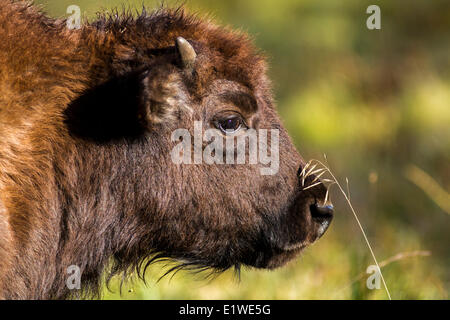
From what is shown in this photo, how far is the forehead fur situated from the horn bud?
0.30 feet

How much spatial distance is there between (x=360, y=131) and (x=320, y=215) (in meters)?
7.13

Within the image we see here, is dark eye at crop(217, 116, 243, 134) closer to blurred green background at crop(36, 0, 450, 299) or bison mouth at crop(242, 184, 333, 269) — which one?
bison mouth at crop(242, 184, 333, 269)

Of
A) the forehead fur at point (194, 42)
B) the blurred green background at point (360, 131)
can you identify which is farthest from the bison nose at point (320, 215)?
the forehead fur at point (194, 42)

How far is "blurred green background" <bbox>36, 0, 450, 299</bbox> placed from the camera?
22.2 ft

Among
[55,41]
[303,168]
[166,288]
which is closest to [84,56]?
[55,41]

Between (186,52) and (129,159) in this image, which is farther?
(129,159)

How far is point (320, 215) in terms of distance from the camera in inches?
210

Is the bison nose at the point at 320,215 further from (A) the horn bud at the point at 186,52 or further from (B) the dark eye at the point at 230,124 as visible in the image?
(A) the horn bud at the point at 186,52

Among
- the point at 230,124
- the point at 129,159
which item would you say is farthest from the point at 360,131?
the point at 129,159

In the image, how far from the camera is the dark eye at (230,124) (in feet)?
16.8

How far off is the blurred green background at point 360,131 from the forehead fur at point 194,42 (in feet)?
1.90

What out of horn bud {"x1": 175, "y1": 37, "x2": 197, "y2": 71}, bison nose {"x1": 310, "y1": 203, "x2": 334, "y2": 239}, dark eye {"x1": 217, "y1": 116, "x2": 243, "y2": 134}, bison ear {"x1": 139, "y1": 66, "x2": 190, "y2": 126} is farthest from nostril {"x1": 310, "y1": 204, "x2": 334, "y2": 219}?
horn bud {"x1": 175, "y1": 37, "x2": 197, "y2": 71}

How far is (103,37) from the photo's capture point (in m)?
5.21

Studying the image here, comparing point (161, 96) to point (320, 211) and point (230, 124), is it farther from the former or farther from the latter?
point (320, 211)
